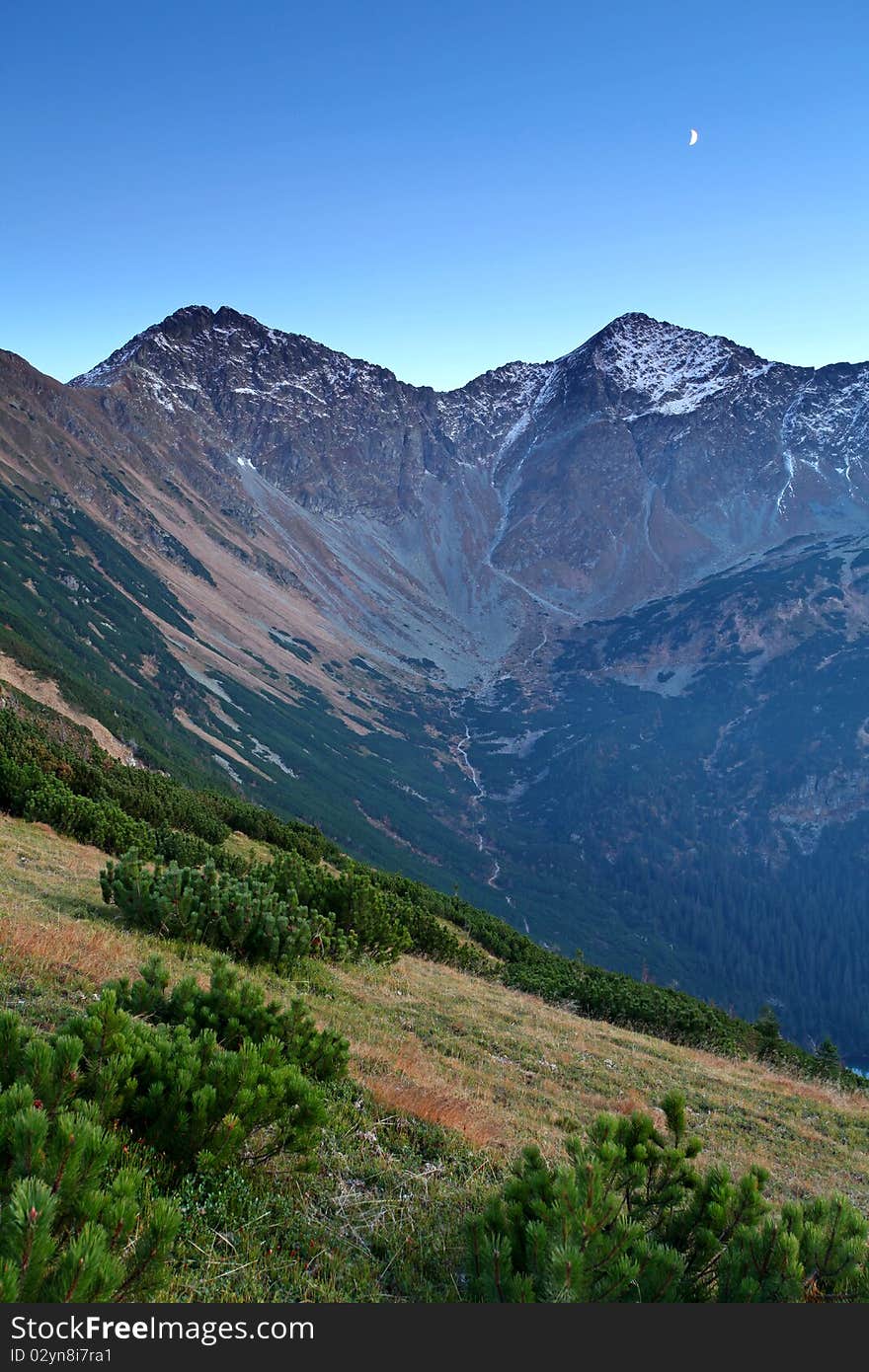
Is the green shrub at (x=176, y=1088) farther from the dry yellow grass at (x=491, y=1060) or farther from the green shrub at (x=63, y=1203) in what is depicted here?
the dry yellow grass at (x=491, y=1060)

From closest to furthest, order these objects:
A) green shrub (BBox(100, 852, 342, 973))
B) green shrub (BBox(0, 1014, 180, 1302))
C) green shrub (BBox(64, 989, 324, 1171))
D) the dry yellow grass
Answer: green shrub (BBox(0, 1014, 180, 1302))
green shrub (BBox(64, 989, 324, 1171))
the dry yellow grass
green shrub (BBox(100, 852, 342, 973))

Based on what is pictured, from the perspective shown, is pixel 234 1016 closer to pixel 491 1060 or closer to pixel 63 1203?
pixel 63 1203

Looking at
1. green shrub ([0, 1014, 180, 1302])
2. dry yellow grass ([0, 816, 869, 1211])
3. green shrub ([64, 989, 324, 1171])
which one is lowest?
dry yellow grass ([0, 816, 869, 1211])

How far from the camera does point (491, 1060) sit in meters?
11.7

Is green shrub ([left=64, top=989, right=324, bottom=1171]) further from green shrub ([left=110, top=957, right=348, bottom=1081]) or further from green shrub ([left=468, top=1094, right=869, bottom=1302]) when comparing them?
green shrub ([left=468, top=1094, right=869, bottom=1302])

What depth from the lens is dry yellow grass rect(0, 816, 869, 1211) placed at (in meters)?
8.70

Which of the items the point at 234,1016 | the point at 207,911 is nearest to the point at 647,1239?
the point at 234,1016

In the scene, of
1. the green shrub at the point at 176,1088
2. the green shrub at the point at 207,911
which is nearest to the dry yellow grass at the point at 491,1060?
the green shrub at the point at 207,911

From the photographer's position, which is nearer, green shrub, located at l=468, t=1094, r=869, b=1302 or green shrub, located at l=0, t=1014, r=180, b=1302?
green shrub, located at l=0, t=1014, r=180, b=1302

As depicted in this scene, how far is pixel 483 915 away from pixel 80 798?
19348 mm

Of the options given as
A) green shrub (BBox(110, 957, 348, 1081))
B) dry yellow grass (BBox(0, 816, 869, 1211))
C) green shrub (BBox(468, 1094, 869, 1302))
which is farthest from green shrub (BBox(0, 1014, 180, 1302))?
dry yellow grass (BBox(0, 816, 869, 1211))

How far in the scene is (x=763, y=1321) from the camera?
3566mm

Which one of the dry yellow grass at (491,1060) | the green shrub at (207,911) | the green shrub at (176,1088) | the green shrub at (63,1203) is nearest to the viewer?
the green shrub at (63,1203)

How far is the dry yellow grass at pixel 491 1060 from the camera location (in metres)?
8.70
